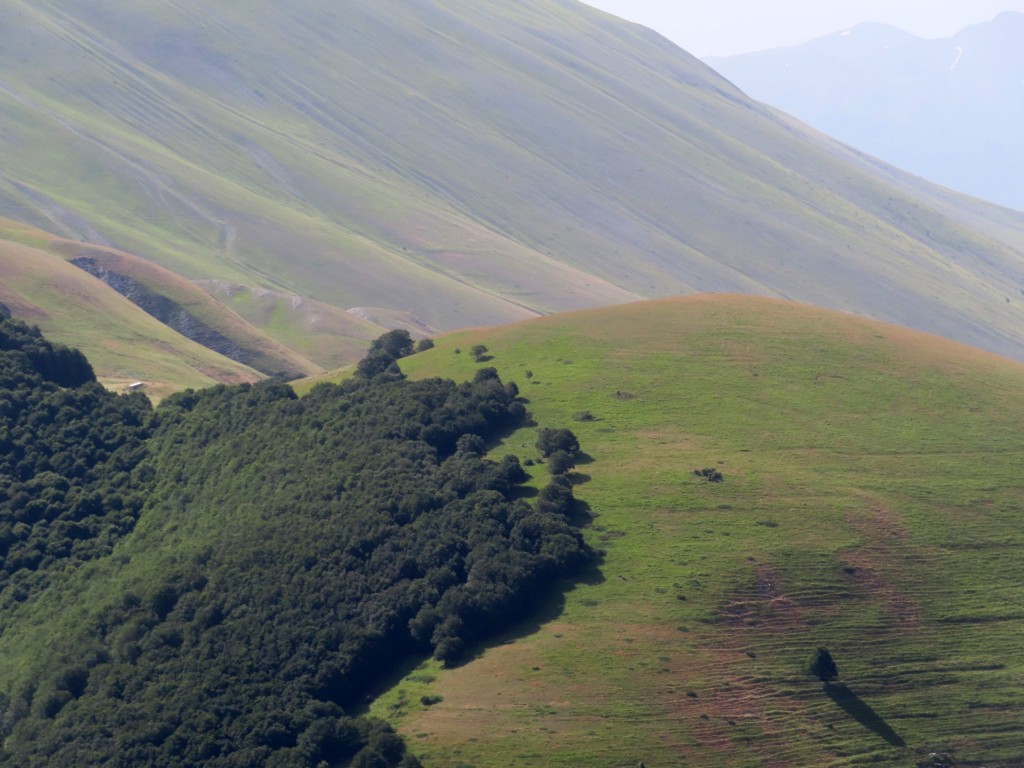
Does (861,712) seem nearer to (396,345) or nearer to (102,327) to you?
(396,345)

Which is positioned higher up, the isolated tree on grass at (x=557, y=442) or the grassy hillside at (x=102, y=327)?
the isolated tree on grass at (x=557, y=442)

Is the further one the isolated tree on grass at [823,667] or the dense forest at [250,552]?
the isolated tree on grass at [823,667]

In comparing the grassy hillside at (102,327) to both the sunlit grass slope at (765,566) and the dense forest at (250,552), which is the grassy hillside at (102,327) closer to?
the dense forest at (250,552)

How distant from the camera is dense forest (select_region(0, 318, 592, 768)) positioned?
75188mm

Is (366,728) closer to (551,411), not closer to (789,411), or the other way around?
(551,411)

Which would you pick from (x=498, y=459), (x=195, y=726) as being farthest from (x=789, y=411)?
(x=195, y=726)

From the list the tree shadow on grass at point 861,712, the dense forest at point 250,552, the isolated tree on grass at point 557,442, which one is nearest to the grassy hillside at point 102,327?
the dense forest at point 250,552

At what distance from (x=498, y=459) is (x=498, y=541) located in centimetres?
1496

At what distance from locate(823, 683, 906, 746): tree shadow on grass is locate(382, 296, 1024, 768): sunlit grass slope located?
15 cm

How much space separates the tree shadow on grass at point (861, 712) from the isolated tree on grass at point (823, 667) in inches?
23.2

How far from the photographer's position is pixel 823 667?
3029 inches

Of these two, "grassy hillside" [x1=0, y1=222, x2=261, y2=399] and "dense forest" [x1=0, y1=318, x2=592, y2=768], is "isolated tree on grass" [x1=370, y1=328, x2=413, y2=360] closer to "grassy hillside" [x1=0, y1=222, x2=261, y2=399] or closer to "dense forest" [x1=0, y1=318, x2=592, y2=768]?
"dense forest" [x1=0, y1=318, x2=592, y2=768]

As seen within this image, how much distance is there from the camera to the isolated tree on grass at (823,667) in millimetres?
76938

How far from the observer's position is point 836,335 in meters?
122
